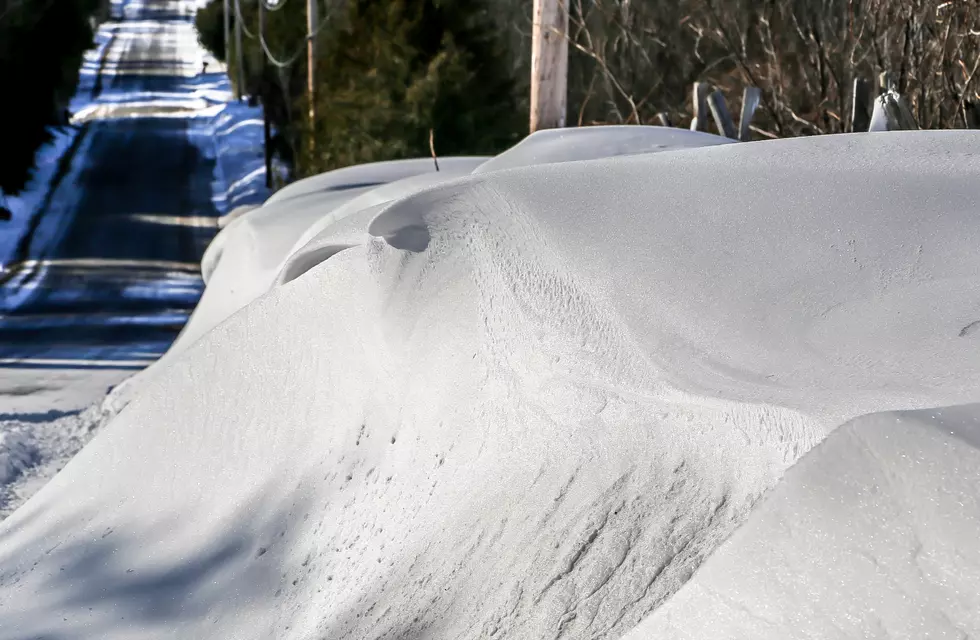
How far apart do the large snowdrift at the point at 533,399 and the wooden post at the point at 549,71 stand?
3831 millimetres

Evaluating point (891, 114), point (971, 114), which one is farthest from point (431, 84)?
point (891, 114)

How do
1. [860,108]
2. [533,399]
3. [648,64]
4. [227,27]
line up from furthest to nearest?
[227,27], [648,64], [860,108], [533,399]

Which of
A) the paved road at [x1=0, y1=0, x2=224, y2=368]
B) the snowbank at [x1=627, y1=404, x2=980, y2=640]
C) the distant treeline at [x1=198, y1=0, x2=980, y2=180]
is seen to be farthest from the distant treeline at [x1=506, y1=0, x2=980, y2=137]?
the snowbank at [x1=627, y1=404, x2=980, y2=640]

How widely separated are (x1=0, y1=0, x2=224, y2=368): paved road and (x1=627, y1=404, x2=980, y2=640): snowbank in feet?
20.4

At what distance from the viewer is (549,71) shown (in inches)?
267

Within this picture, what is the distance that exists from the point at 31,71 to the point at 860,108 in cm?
1670

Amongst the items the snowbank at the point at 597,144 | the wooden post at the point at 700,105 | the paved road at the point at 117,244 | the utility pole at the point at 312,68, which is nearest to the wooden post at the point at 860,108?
the wooden post at the point at 700,105

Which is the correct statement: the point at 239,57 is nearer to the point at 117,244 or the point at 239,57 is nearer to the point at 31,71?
the point at 31,71

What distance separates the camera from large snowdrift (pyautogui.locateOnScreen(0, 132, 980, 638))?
74.0 inches

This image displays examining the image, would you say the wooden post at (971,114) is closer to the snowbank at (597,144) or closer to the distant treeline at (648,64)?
the distant treeline at (648,64)

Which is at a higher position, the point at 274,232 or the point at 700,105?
the point at 700,105

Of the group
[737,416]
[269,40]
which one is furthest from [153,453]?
[269,40]

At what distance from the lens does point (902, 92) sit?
21.2 ft

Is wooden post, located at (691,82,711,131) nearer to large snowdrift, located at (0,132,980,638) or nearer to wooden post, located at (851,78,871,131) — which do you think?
wooden post, located at (851,78,871,131)
